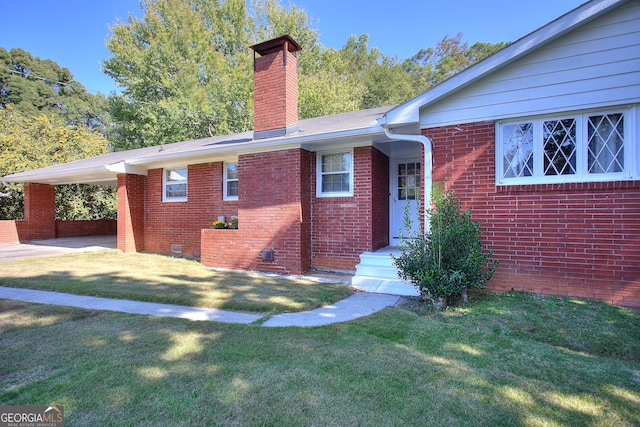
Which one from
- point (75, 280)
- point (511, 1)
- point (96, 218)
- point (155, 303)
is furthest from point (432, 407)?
point (96, 218)

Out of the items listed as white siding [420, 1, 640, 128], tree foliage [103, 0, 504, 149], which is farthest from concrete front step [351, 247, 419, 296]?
tree foliage [103, 0, 504, 149]

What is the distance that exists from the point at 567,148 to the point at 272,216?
18.7ft

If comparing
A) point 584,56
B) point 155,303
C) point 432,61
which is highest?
point 432,61

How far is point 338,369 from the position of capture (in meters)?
2.95

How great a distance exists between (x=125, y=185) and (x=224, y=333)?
29.3 ft

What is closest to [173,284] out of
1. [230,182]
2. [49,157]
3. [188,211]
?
[230,182]

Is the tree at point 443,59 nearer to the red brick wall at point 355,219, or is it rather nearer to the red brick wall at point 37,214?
the red brick wall at point 355,219

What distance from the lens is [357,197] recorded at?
729cm

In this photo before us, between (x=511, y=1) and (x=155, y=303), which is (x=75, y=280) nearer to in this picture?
(x=155, y=303)

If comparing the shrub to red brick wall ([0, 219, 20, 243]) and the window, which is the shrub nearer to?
the window

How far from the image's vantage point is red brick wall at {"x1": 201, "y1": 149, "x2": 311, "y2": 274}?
743 centimetres

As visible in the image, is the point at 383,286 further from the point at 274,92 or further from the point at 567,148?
the point at 274,92

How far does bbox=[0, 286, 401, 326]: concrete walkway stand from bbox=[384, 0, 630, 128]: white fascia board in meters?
3.18

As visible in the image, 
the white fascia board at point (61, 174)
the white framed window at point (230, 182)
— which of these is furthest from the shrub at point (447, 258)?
the white fascia board at point (61, 174)
